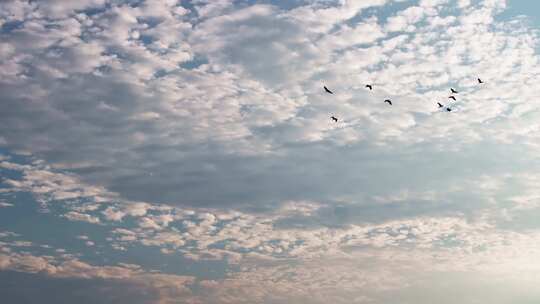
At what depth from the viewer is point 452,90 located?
275ft

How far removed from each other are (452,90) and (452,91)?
1.23ft

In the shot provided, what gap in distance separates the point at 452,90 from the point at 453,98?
273 cm

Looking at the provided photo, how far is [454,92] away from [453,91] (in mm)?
537

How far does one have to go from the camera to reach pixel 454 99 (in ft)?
271

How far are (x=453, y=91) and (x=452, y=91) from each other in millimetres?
691

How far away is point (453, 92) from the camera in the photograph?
8406 centimetres

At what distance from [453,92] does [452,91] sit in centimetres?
84

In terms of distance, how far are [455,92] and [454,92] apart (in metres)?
0.27

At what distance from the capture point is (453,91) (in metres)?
83.9

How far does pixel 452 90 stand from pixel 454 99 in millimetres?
2856

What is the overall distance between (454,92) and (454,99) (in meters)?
2.88

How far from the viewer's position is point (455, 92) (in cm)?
8419
